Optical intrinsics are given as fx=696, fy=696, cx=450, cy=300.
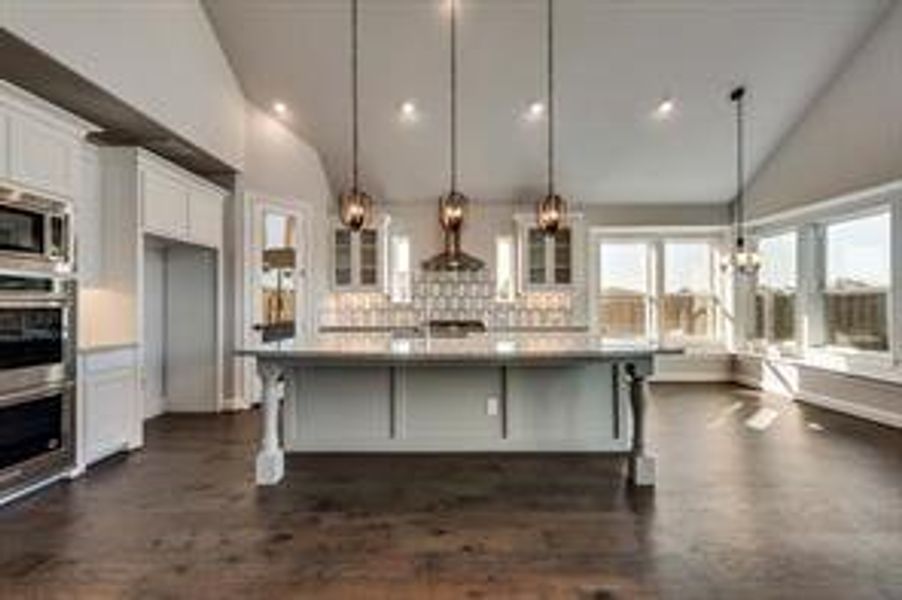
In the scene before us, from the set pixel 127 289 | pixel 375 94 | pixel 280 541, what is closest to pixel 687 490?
pixel 280 541

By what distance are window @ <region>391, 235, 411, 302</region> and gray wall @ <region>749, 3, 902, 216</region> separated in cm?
473

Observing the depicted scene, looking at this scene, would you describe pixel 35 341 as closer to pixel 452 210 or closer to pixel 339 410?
pixel 339 410

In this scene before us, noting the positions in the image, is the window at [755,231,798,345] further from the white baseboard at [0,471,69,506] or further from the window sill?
the white baseboard at [0,471,69,506]

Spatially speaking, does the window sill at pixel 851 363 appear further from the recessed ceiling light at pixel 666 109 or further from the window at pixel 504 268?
the window at pixel 504 268

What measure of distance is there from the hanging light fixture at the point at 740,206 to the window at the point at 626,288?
1.27m

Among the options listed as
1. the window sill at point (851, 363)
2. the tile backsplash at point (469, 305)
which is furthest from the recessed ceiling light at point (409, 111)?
the window sill at point (851, 363)

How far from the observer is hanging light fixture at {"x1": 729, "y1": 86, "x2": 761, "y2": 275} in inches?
299

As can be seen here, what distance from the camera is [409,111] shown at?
7.80m

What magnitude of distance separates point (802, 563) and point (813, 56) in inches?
215

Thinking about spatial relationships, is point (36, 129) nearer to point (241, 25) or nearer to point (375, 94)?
point (241, 25)

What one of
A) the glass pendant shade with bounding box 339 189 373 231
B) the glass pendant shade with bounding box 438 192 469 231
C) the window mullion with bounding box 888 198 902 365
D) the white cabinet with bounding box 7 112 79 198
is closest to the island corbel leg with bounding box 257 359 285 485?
the glass pendant shade with bounding box 339 189 373 231

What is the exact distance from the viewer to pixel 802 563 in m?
3.22

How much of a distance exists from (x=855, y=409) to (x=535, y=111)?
4.60 m

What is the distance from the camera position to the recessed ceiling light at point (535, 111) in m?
7.68
